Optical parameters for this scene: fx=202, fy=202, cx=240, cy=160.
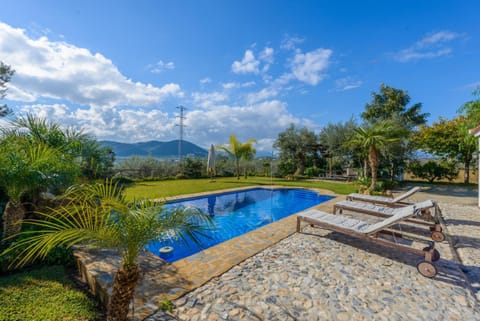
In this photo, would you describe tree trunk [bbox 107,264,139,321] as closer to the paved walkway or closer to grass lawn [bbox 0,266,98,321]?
the paved walkway

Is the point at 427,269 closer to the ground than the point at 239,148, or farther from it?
closer to the ground

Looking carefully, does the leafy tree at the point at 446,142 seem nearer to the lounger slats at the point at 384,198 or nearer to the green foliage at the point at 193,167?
the lounger slats at the point at 384,198

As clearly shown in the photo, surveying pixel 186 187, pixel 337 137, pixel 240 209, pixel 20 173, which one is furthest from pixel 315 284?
pixel 337 137

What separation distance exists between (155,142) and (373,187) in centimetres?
7444

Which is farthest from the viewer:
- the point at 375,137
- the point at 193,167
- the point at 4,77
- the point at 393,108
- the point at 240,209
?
the point at 393,108

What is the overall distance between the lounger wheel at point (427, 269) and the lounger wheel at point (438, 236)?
193 centimetres

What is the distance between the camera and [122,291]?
1745 millimetres

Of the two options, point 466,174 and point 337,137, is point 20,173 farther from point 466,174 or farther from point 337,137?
point 466,174

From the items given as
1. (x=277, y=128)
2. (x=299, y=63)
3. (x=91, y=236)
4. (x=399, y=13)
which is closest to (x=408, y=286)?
(x=91, y=236)

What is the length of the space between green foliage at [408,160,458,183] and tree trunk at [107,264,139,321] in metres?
21.0

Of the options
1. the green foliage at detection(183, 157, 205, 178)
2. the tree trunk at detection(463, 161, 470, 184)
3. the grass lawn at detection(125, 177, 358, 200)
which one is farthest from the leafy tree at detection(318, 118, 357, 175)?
the green foliage at detection(183, 157, 205, 178)

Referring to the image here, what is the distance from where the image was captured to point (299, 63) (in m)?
11.1

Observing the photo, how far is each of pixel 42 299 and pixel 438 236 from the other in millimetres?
6944

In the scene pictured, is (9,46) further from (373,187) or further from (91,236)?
(373,187)
